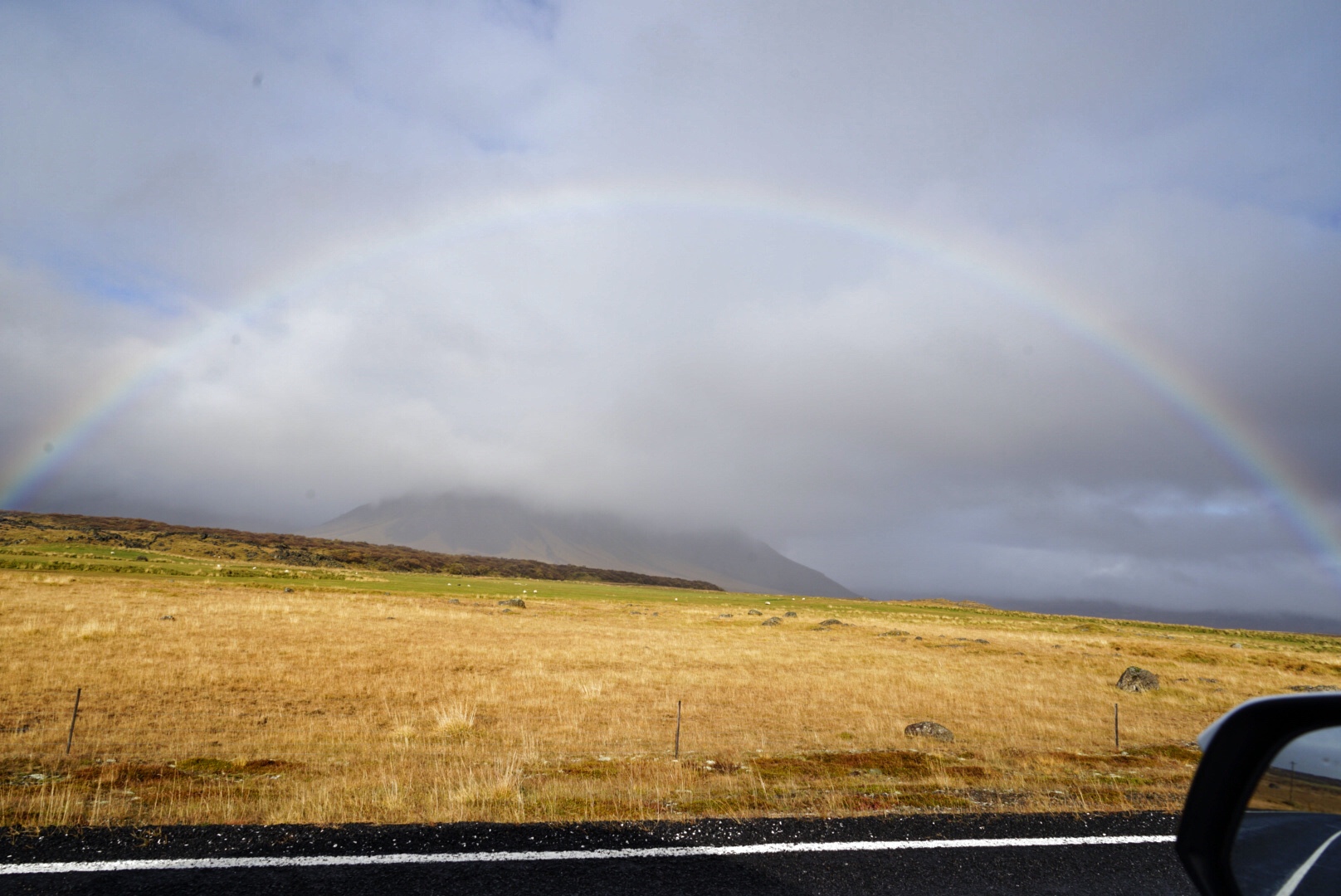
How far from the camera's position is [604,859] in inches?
281

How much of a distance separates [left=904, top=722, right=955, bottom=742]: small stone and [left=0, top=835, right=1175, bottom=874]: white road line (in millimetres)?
9519

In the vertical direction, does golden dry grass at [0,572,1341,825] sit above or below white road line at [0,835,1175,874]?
below

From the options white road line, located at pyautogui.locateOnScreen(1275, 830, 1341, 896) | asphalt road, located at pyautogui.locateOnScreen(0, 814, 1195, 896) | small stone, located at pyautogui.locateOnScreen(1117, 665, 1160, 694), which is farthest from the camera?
small stone, located at pyautogui.locateOnScreen(1117, 665, 1160, 694)

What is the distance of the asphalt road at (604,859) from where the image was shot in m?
6.41

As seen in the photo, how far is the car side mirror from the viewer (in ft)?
9.21

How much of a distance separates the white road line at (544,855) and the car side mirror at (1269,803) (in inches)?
199

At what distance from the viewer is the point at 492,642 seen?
40.0 meters

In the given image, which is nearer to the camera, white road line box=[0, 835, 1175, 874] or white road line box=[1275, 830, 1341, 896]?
white road line box=[1275, 830, 1341, 896]

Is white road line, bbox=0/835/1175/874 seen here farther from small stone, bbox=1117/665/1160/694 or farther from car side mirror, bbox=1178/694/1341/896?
small stone, bbox=1117/665/1160/694

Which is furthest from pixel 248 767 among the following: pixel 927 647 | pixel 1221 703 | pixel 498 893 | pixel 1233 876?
pixel 927 647

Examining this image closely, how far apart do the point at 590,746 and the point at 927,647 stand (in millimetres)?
37881

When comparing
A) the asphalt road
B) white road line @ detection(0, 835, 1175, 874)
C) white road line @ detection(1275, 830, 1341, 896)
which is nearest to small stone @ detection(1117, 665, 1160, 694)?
the asphalt road

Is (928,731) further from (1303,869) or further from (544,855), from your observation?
(1303,869)

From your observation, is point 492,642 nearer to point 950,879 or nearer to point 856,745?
point 856,745
